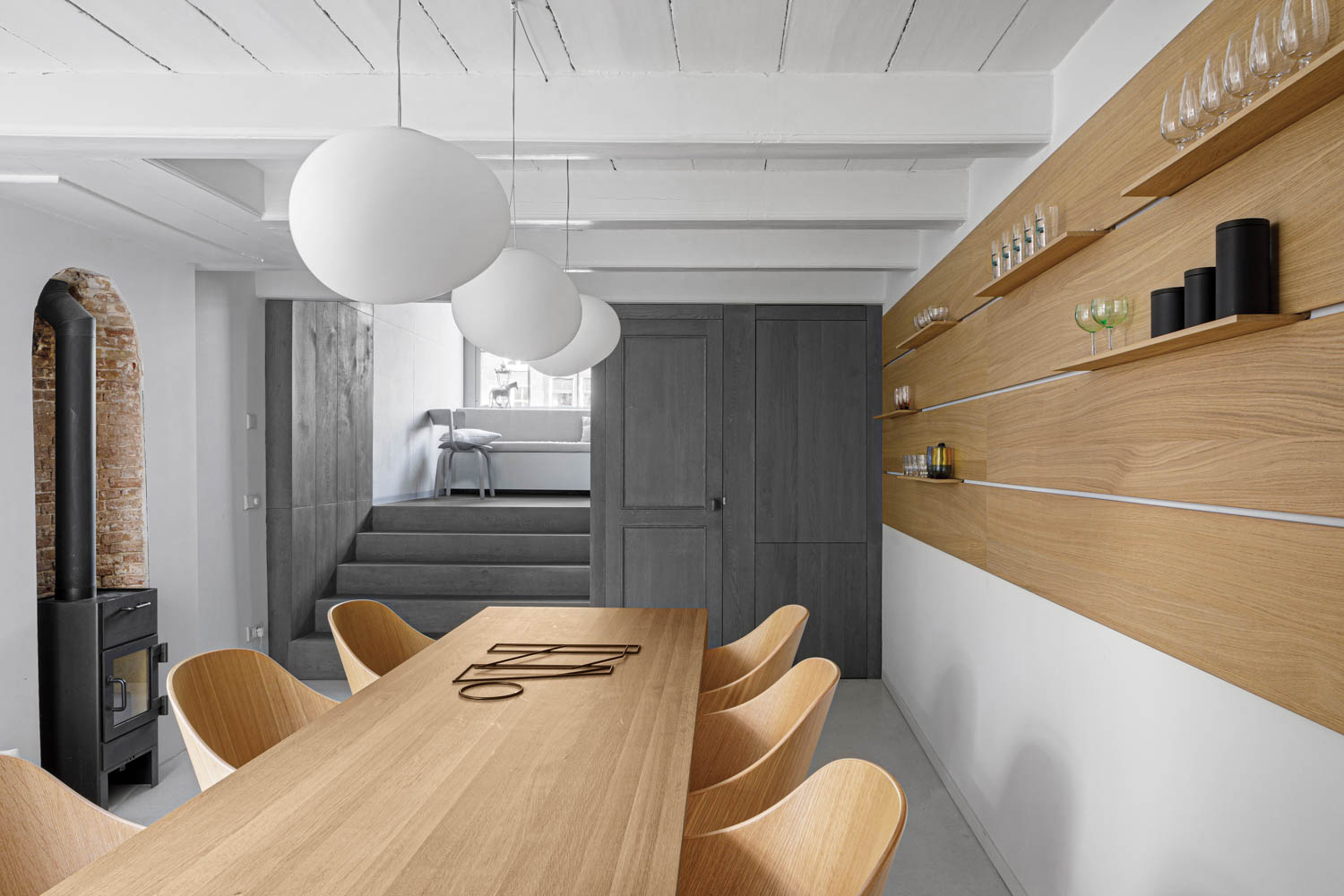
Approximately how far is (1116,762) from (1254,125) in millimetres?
1484

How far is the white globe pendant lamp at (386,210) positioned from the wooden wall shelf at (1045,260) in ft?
5.04

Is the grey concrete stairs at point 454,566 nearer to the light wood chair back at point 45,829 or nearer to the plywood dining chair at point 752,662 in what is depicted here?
the plywood dining chair at point 752,662

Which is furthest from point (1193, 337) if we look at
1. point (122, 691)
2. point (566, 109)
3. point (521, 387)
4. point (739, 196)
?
point (521, 387)

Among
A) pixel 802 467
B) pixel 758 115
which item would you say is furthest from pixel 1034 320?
pixel 802 467

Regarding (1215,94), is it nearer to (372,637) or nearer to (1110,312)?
(1110,312)

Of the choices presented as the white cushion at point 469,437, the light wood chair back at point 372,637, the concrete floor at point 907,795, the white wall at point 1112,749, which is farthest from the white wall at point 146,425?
the white cushion at point 469,437

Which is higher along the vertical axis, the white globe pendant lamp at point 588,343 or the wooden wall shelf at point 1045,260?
the wooden wall shelf at point 1045,260

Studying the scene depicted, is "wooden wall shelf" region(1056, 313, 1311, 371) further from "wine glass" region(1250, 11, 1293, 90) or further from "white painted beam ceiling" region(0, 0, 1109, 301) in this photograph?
"white painted beam ceiling" region(0, 0, 1109, 301)

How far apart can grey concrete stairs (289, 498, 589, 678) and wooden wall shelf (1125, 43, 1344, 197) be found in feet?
15.4

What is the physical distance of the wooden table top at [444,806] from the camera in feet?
4.06

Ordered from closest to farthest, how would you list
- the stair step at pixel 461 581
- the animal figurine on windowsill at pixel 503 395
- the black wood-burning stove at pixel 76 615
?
the black wood-burning stove at pixel 76 615 → the stair step at pixel 461 581 → the animal figurine on windowsill at pixel 503 395

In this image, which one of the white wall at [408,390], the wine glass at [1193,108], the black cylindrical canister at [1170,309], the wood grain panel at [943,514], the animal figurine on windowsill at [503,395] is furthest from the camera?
the animal figurine on windowsill at [503,395]

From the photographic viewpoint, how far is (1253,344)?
1566 millimetres

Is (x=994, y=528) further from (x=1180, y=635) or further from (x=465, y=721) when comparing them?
(x=465, y=721)
